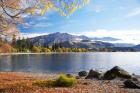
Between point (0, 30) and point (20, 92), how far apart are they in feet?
18.5

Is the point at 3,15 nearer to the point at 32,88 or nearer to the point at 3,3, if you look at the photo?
the point at 3,3

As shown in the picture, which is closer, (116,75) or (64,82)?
(64,82)

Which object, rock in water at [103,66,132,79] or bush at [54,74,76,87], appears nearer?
bush at [54,74,76,87]

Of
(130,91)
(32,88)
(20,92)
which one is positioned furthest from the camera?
(130,91)

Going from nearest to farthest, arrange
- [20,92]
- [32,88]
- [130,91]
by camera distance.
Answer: [20,92] → [32,88] → [130,91]

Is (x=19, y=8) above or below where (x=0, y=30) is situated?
above

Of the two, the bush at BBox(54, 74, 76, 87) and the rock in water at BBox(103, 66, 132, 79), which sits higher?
the bush at BBox(54, 74, 76, 87)

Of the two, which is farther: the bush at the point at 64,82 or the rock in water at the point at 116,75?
the rock in water at the point at 116,75

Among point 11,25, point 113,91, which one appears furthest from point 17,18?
point 113,91

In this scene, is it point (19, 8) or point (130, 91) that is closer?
point (19, 8)

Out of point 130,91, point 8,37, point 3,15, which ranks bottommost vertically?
point 130,91

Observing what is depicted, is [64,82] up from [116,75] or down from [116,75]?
up

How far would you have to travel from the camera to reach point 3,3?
26422 mm

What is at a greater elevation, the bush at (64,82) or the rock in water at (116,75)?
the bush at (64,82)
